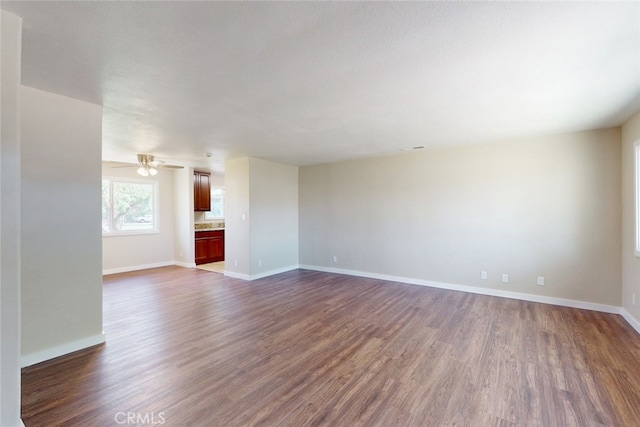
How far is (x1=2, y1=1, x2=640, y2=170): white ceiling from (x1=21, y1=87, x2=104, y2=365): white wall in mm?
280

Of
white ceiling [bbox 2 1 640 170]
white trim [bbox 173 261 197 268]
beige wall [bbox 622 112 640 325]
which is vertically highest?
white ceiling [bbox 2 1 640 170]

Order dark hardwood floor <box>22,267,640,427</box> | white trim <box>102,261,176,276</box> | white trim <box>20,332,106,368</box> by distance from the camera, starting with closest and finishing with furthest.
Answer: dark hardwood floor <box>22,267,640,427</box>, white trim <box>20,332,106,368</box>, white trim <box>102,261,176,276</box>

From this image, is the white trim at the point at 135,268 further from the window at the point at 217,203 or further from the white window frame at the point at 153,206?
the window at the point at 217,203

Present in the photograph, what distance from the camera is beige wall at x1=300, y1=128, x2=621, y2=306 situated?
12.4ft

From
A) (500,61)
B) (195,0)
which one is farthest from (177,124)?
(500,61)

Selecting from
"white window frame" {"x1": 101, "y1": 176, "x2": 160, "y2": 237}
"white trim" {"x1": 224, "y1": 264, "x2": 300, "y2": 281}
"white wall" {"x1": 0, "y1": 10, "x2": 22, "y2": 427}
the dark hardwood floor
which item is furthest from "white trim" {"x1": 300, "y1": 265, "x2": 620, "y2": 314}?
"white wall" {"x1": 0, "y1": 10, "x2": 22, "y2": 427}

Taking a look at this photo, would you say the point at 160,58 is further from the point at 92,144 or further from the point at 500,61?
the point at 500,61

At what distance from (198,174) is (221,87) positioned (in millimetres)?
5305

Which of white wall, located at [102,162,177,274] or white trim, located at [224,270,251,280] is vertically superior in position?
white wall, located at [102,162,177,274]

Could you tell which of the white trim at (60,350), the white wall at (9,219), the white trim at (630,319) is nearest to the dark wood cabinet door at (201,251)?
the white trim at (60,350)

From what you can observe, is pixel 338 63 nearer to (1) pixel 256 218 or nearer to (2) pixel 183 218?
(1) pixel 256 218

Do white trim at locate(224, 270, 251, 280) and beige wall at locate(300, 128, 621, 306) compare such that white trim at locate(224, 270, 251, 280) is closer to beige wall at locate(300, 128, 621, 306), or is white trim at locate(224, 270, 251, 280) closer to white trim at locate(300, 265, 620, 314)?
beige wall at locate(300, 128, 621, 306)

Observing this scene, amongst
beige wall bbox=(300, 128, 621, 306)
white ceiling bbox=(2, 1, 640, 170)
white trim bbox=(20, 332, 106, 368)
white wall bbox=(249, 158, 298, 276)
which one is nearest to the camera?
white ceiling bbox=(2, 1, 640, 170)

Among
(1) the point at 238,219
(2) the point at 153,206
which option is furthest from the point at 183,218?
(1) the point at 238,219
